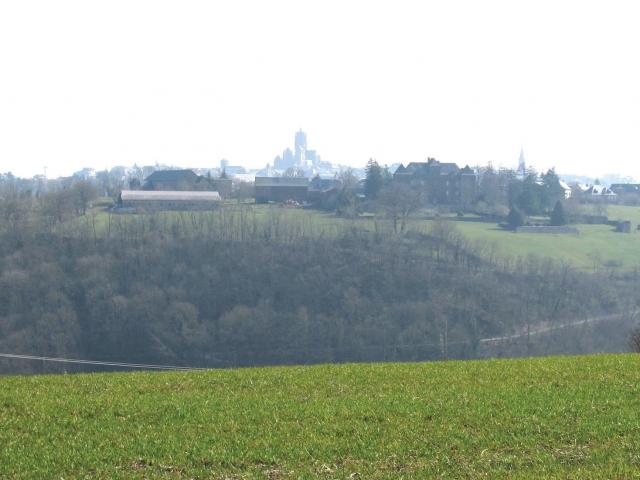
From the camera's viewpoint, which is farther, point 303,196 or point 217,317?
point 303,196

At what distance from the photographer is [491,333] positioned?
171 ft

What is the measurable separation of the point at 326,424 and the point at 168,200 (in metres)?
76.8

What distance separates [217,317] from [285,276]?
23.1 feet

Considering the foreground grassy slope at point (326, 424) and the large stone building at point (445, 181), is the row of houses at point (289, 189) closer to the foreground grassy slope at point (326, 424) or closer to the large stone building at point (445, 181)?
the large stone building at point (445, 181)

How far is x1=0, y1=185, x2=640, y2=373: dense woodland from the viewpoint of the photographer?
48.0 metres

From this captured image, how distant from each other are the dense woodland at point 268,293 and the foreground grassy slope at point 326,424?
3410cm

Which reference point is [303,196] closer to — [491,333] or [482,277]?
[482,277]

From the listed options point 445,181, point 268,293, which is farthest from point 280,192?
point 268,293

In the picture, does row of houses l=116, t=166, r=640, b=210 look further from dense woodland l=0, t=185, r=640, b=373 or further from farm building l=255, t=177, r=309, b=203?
dense woodland l=0, t=185, r=640, b=373

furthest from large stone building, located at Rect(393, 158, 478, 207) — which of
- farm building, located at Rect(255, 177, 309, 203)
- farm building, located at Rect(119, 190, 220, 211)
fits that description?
farm building, located at Rect(119, 190, 220, 211)

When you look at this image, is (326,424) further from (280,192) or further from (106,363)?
(280,192)

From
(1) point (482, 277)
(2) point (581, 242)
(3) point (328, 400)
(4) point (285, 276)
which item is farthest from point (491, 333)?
(3) point (328, 400)

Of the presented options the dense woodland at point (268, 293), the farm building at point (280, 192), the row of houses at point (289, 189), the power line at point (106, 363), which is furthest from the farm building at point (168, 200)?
the power line at point (106, 363)

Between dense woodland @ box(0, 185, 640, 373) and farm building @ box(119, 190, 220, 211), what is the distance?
442 inches
